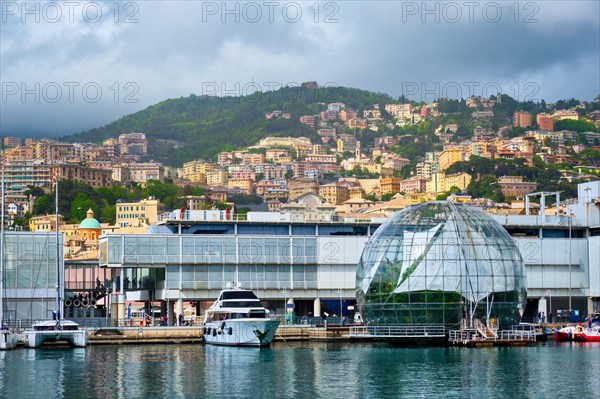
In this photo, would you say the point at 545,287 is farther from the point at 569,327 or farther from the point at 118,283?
the point at 118,283

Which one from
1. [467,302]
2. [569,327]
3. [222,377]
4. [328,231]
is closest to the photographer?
[222,377]

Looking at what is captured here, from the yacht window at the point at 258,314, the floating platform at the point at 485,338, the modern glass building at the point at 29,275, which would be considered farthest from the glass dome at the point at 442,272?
Answer: the modern glass building at the point at 29,275

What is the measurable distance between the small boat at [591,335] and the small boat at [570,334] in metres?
→ 0.31

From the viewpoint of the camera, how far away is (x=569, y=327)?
8994 cm

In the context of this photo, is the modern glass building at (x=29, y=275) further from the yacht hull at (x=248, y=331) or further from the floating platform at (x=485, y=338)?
the floating platform at (x=485, y=338)

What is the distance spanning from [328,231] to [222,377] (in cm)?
4740

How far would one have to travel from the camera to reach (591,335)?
89.0 meters

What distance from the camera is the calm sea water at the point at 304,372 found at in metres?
52.7

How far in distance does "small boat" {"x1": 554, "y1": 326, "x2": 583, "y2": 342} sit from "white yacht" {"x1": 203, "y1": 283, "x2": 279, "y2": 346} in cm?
2347

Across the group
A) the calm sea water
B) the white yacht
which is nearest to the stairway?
the calm sea water

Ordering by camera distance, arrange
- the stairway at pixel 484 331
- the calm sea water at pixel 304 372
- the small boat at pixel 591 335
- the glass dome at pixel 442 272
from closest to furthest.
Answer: the calm sea water at pixel 304 372 → the stairway at pixel 484 331 → the glass dome at pixel 442 272 → the small boat at pixel 591 335

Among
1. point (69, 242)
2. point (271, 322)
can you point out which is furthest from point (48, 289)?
point (69, 242)

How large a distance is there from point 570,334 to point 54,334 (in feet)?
130

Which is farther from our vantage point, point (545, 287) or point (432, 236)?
point (545, 287)
